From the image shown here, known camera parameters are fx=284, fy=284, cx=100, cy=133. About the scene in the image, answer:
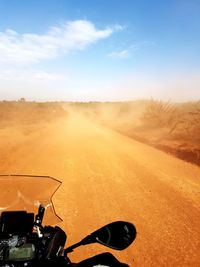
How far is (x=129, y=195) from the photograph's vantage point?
8.38 m

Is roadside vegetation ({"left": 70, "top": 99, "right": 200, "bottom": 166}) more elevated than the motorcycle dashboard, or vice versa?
the motorcycle dashboard

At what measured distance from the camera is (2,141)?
1697 centimetres

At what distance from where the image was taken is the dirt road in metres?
5.73

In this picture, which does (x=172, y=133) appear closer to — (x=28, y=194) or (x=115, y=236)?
(x=28, y=194)

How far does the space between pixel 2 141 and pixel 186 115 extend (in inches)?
753

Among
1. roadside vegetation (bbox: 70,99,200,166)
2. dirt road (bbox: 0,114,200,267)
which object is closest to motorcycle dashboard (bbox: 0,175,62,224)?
dirt road (bbox: 0,114,200,267)

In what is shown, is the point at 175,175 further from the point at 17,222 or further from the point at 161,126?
the point at 161,126

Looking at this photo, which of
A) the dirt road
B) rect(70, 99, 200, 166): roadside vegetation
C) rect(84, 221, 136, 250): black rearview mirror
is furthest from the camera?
rect(70, 99, 200, 166): roadside vegetation

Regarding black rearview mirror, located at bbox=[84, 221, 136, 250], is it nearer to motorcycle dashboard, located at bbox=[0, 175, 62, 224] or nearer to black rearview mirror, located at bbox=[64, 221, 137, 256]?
black rearview mirror, located at bbox=[64, 221, 137, 256]

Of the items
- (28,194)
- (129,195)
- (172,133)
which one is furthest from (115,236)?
(172,133)

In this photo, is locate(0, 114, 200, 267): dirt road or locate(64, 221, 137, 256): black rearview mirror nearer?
locate(64, 221, 137, 256): black rearview mirror

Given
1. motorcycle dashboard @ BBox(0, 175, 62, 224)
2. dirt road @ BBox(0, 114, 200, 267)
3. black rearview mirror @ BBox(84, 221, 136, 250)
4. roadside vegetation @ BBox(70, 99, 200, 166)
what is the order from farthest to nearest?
1. roadside vegetation @ BBox(70, 99, 200, 166)
2. dirt road @ BBox(0, 114, 200, 267)
3. motorcycle dashboard @ BBox(0, 175, 62, 224)
4. black rearview mirror @ BBox(84, 221, 136, 250)

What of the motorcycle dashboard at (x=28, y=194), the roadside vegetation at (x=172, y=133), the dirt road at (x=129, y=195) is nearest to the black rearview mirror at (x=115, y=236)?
the motorcycle dashboard at (x=28, y=194)

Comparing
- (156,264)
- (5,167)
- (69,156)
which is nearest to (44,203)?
(156,264)
